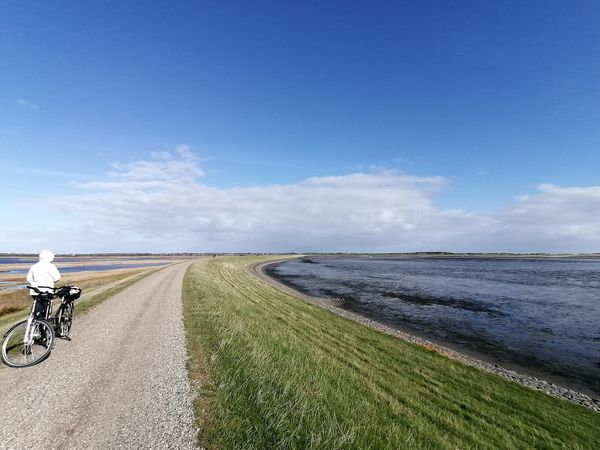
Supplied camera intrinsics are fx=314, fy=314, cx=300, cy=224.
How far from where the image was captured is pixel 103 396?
7531mm

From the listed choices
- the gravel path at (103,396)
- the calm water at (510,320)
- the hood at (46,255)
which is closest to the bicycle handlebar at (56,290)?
the hood at (46,255)

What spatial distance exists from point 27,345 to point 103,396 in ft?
14.2

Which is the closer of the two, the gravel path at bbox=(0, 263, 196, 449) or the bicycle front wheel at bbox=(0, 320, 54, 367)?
the gravel path at bbox=(0, 263, 196, 449)

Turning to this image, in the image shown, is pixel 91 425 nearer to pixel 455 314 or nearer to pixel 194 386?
pixel 194 386

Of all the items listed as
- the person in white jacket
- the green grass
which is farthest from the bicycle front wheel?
the green grass

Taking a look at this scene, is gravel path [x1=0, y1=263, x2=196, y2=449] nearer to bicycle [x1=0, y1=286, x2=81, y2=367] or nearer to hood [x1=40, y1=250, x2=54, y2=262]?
bicycle [x1=0, y1=286, x2=81, y2=367]

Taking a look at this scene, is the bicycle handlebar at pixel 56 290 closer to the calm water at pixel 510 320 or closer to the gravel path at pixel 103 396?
the gravel path at pixel 103 396

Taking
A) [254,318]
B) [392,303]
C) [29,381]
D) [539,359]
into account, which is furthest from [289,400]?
[392,303]

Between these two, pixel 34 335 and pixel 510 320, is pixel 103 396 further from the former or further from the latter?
pixel 510 320

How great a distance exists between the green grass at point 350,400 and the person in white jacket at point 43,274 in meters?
5.33

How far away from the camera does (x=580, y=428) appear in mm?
10047

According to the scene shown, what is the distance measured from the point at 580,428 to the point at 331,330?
37.8 ft

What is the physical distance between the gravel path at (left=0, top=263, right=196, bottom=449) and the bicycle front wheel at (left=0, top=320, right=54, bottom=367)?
0.33 metres

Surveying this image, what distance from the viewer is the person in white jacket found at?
10.3 m
